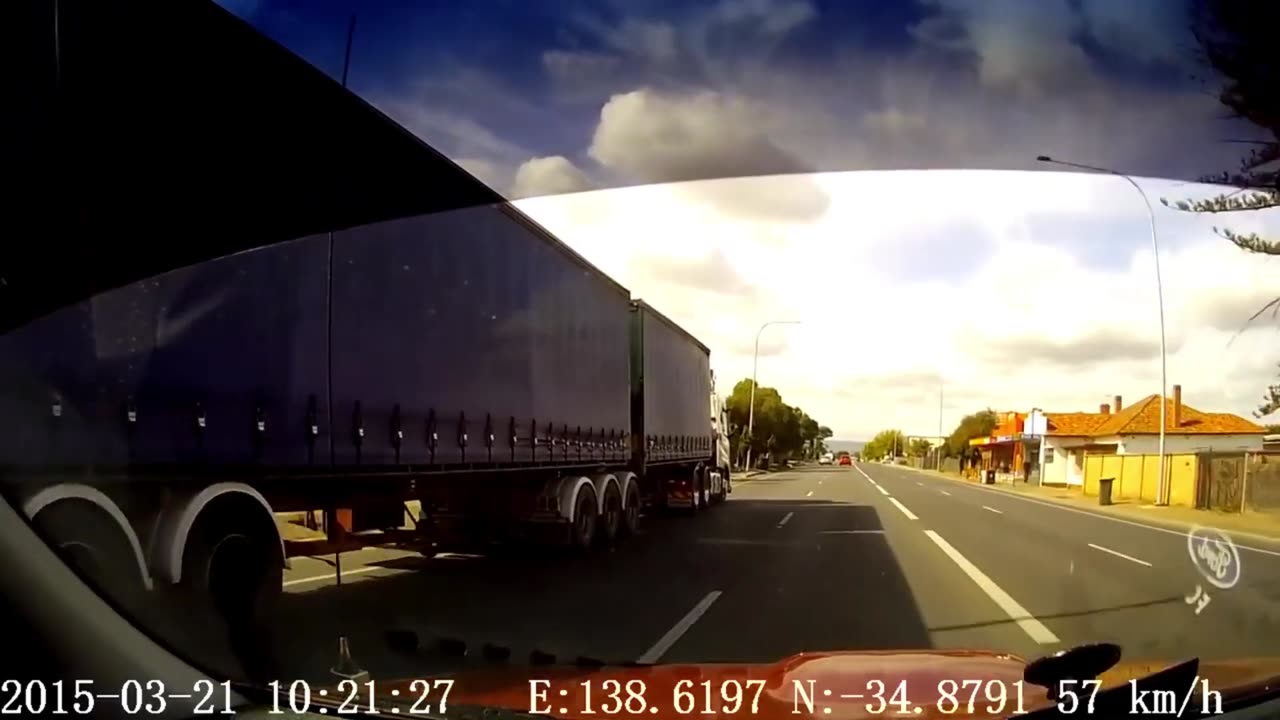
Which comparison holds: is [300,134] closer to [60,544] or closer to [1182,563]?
[60,544]

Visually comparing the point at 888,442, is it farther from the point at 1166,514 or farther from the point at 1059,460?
the point at 1166,514

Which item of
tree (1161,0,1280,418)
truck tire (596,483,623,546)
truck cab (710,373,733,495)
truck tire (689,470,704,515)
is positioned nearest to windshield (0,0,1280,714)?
tree (1161,0,1280,418)

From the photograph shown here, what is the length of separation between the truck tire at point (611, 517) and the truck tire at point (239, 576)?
8678mm

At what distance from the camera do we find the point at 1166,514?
8812 millimetres

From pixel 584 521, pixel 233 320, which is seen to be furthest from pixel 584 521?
pixel 233 320

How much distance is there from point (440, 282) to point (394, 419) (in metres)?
1.38

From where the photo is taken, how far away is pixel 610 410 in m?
15.6

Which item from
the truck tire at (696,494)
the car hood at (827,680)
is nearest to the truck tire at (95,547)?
the car hood at (827,680)

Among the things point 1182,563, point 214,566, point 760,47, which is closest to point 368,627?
point 214,566

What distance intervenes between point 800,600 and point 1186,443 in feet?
11.1

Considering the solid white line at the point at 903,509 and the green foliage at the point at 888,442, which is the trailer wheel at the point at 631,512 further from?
the solid white line at the point at 903,509

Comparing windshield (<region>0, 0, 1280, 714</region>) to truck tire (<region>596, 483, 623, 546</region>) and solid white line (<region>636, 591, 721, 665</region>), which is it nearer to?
solid white line (<region>636, 591, 721, 665</region>)

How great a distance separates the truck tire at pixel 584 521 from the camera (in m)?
13.3

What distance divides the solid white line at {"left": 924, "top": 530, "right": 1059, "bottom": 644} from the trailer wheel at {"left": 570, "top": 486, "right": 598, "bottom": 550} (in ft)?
15.0
